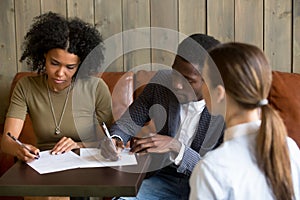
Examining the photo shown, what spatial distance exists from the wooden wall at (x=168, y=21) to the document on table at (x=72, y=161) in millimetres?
1119

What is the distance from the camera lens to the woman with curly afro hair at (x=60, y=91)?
200 cm

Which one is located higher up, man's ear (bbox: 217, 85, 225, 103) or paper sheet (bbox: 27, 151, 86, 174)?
man's ear (bbox: 217, 85, 225, 103)

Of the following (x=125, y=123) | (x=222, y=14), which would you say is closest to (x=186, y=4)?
(x=222, y=14)

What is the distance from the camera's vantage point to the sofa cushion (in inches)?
91.0

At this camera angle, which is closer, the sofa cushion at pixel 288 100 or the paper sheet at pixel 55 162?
A: the paper sheet at pixel 55 162

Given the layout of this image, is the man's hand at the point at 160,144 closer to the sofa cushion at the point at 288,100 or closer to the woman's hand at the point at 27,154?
the woman's hand at the point at 27,154

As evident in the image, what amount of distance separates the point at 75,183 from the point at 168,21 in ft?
4.86

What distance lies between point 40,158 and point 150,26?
1268 millimetres

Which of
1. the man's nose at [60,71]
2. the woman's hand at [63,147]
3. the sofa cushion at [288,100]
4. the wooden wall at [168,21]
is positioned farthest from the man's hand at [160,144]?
the wooden wall at [168,21]

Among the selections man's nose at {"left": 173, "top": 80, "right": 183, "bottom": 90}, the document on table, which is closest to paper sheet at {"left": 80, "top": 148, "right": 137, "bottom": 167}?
the document on table

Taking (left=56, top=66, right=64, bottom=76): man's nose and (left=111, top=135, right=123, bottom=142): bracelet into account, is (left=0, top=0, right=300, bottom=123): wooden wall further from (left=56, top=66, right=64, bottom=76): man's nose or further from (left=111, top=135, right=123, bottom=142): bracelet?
(left=111, top=135, right=123, bottom=142): bracelet

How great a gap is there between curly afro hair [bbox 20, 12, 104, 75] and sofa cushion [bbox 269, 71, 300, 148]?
901 millimetres

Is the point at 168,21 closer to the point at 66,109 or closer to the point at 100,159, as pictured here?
the point at 66,109

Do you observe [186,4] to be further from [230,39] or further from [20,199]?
[20,199]
